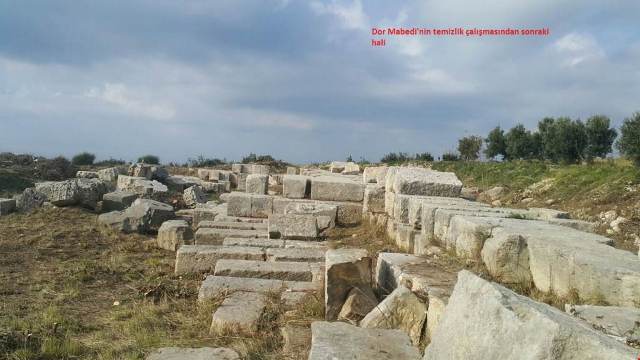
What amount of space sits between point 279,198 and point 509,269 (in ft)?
21.1

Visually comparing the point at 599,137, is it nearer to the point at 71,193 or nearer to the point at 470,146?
the point at 470,146

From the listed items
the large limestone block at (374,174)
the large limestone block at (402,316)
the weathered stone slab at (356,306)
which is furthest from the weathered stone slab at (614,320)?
the large limestone block at (374,174)

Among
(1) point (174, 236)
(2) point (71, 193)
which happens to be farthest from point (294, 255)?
(2) point (71, 193)

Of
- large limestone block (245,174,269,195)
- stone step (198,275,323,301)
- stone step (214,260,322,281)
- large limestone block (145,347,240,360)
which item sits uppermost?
large limestone block (245,174,269,195)

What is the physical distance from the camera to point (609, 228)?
39.9ft

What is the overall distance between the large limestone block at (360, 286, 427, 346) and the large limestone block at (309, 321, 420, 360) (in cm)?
31

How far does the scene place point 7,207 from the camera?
12.5 metres

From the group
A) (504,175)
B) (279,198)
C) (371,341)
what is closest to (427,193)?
(279,198)

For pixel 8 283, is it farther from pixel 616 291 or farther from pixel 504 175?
pixel 504 175

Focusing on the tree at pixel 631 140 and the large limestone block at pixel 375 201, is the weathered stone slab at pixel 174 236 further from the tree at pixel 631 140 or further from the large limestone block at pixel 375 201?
the tree at pixel 631 140

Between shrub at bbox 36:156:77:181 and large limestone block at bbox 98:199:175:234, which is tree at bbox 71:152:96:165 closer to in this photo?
shrub at bbox 36:156:77:181

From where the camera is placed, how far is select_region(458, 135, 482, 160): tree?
41.9 m

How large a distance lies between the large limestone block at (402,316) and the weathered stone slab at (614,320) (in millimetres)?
1190

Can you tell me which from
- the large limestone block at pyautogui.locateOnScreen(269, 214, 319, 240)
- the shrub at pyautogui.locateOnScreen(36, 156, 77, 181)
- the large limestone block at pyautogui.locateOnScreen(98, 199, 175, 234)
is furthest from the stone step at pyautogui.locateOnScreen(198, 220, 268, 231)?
the shrub at pyautogui.locateOnScreen(36, 156, 77, 181)
